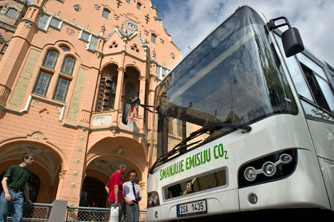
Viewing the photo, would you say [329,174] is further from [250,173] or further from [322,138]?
[250,173]

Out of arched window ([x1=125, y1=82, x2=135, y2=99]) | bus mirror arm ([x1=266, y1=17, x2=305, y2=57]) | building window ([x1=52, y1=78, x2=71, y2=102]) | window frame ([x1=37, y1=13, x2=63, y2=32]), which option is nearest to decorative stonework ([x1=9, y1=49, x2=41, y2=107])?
building window ([x1=52, y1=78, x2=71, y2=102])

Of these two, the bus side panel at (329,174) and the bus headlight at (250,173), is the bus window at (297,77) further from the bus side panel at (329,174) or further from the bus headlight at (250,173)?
the bus headlight at (250,173)

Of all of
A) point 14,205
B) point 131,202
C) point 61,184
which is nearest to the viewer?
point 14,205

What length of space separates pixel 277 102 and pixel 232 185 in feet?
3.08

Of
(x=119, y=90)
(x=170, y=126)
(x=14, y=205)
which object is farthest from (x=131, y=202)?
(x=119, y=90)

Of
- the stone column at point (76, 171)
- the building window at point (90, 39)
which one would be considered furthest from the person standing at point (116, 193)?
the building window at point (90, 39)

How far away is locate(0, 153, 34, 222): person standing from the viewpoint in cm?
394

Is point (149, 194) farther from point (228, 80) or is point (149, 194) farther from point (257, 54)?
point (257, 54)

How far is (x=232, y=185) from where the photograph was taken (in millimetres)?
2129

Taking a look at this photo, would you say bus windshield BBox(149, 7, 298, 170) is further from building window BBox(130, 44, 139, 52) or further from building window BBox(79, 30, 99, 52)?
building window BBox(79, 30, 99, 52)

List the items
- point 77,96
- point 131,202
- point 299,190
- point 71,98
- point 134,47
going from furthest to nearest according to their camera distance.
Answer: point 134,47 → point 77,96 → point 71,98 → point 131,202 → point 299,190

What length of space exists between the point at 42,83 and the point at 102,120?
3.55 meters

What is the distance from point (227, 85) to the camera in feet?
9.44

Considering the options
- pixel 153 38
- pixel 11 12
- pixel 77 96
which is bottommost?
pixel 77 96
